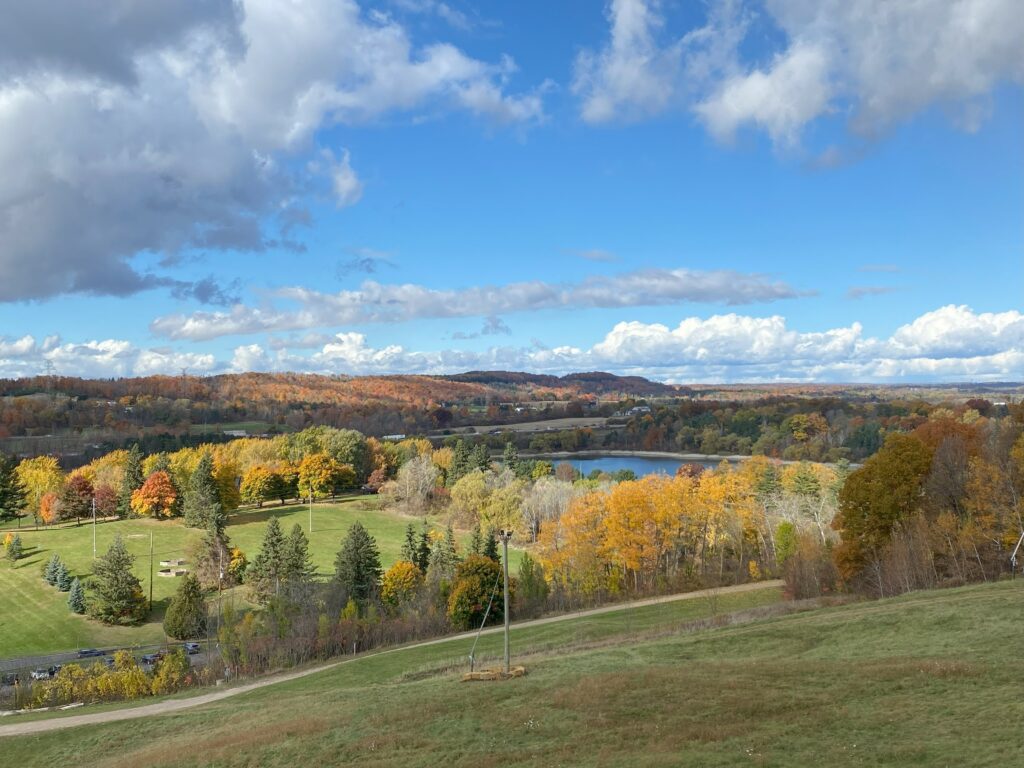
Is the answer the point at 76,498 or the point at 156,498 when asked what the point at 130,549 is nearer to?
the point at 156,498

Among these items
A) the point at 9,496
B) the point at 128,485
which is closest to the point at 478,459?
the point at 128,485

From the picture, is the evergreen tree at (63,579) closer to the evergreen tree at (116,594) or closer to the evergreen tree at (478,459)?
the evergreen tree at (116,594)

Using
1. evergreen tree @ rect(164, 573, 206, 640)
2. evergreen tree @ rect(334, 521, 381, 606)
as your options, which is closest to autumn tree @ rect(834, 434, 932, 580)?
evergreen tree @ rect(334, 521, 381, 606)

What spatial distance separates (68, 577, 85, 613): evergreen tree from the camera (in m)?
52.5

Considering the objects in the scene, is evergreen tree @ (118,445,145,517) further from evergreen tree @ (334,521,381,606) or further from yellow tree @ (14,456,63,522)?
evergreen tree @ (334,521,381,606)

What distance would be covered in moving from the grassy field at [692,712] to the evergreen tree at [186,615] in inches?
1033

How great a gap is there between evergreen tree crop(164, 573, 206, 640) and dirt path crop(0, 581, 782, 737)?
1638cm

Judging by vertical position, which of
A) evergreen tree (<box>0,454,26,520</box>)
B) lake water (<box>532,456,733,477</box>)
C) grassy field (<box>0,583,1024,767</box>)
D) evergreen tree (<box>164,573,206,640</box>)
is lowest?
lake water (<box>532,456,733,477</box>)

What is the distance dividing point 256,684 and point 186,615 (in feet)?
59.2

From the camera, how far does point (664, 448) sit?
17838 cm

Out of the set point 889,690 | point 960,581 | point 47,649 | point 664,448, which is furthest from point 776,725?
point 664,448

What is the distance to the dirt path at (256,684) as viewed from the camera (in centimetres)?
2531

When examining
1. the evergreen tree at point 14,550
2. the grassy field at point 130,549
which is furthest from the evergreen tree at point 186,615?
the evergreen tree at point 14,550

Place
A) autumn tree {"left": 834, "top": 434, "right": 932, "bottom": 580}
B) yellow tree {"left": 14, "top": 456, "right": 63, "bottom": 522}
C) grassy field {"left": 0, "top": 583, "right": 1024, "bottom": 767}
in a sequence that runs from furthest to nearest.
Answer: yellow tree {"left": 14, "top": 456, "right": 63, "bottom": 522} → autumn tree {"left": 834, "top": 434, "right": 932, "bottom": 580} → grassy field {"left": 0, "top": 583, "right": 1024, "bottom": 767}
